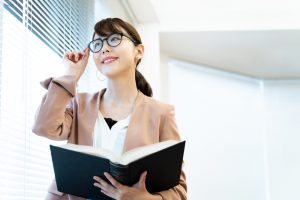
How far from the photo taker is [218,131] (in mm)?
3672

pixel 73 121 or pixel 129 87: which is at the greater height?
pixel 129 87

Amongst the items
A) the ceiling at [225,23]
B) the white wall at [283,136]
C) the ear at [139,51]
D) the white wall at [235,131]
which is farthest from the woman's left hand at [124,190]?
the white wall at [283,136]

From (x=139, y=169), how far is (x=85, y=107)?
13.2 inches

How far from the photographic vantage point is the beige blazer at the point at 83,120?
1255 mm

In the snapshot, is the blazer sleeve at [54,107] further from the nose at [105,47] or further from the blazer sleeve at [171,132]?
the blazer sleeve at [171,132]

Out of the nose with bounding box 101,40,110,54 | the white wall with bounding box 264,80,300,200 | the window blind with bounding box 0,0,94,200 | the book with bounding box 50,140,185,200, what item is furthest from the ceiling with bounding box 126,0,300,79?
the book with bounding box 50,140,185,200

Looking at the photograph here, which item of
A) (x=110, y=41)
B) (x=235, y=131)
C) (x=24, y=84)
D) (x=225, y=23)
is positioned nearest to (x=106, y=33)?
(x=110, y=41)

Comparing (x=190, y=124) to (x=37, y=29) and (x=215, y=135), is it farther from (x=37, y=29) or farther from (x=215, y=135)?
(x=37, y=29)

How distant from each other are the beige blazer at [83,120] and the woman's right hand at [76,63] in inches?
2.4

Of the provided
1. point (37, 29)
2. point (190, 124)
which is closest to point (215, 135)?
point (190, 124)

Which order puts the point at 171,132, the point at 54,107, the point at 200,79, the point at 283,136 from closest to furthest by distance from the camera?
the point at 54,107, the point at 171,132, the point at 200,79, the point at 283,136

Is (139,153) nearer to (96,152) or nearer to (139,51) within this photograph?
(96,152)

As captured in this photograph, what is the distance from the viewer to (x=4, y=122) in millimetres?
1436

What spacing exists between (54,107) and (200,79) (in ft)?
8.23
